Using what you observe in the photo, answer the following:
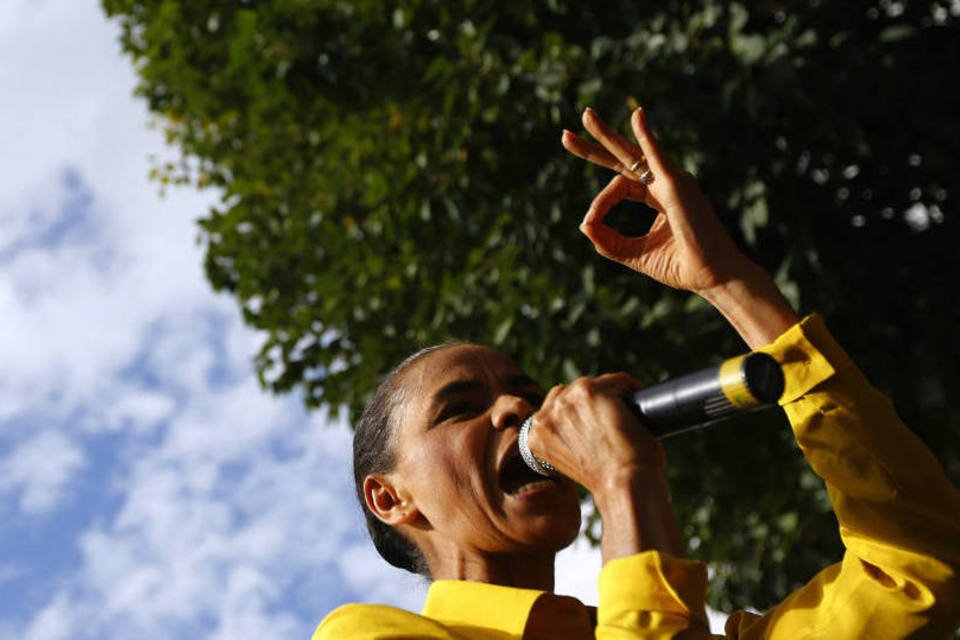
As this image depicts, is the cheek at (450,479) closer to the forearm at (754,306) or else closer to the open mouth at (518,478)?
the open mouth at (518,478)

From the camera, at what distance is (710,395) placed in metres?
1.70

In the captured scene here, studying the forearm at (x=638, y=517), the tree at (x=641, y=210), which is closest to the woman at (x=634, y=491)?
the forearm at (x=638, y=517)

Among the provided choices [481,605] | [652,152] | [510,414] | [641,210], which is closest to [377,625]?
[481,605]

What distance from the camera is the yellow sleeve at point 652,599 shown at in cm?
171

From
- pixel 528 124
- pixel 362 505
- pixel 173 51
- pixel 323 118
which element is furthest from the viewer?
pixel 173 51

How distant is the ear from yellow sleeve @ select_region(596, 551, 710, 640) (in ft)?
2.06

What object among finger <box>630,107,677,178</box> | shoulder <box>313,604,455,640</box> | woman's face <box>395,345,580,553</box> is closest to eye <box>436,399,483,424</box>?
woman's face <box>395,345,580,553</box>

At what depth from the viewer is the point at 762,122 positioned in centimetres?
521

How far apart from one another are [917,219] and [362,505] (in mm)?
4042

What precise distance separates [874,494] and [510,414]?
60 cm

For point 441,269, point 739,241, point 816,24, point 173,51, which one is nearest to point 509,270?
point 441,269

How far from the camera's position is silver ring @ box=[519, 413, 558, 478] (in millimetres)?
2010

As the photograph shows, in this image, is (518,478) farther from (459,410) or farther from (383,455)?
(383,455)

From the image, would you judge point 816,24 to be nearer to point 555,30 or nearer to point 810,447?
point 555,30
